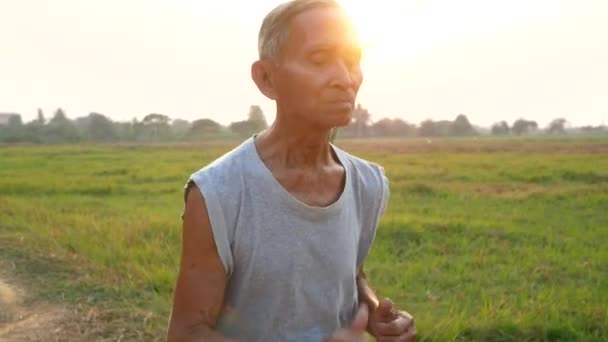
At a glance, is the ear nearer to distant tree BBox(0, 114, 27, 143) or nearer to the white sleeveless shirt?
the white sleeveless shirt

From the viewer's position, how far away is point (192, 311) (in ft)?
3.95

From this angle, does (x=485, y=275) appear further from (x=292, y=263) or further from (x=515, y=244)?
(x=292, y=263)

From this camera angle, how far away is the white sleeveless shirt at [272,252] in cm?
120

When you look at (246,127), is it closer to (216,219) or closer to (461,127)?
(216,219)

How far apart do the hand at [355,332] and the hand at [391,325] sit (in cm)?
3

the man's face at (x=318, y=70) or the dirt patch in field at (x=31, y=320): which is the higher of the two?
the man's face at (x=318, y=70)

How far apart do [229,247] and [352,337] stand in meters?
0.30

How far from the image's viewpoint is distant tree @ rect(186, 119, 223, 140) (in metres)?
41.4

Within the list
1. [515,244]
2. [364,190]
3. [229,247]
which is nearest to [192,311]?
[229,247]

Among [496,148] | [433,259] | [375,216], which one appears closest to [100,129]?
[496,148]

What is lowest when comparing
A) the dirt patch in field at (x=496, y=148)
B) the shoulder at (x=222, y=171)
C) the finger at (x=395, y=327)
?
the dirt patch in field at (x=496, y=148)

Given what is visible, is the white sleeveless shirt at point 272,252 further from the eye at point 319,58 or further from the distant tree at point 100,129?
the distant tree at point 100,129

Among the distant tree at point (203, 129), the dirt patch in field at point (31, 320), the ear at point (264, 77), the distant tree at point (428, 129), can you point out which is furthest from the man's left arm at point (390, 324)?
the distant tree at point (428, 129)

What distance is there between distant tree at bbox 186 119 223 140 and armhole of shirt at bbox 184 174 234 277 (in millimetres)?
39496
